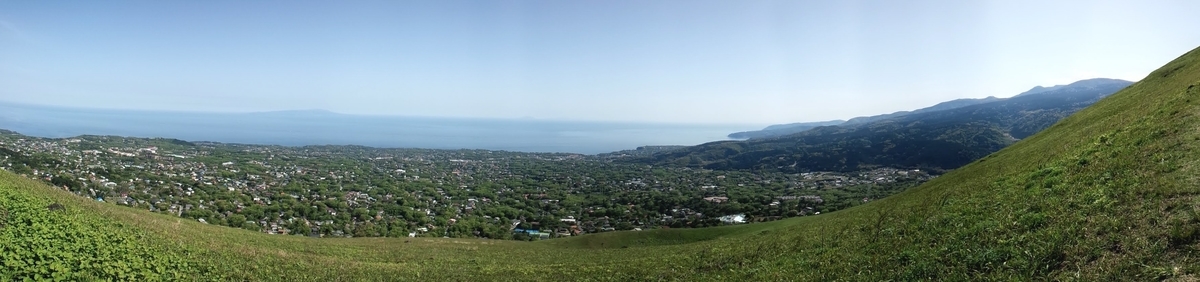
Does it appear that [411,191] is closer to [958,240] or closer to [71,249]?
[71,249]

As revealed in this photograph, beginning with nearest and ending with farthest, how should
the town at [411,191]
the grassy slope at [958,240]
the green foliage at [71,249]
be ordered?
the grassy slope at [958,240] → the green foliage at [71,249] → the town at [411,191]

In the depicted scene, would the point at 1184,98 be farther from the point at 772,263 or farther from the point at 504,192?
the point at 504,192

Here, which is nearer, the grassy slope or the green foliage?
the grassy slope

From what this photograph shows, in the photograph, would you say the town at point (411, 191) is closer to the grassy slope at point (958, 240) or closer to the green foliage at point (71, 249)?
the green foliage at point (71, 249)

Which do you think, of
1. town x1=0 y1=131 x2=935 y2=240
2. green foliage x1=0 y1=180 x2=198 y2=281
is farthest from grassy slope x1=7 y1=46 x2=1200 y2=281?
town x1=0 y1=131 x2=935 y2=240

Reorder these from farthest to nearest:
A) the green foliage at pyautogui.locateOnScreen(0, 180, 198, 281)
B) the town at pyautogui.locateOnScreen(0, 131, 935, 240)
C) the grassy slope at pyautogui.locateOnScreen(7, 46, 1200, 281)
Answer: the town at pyautogui.locateOnScreen(0, 131, 935, 240), the green foliage at pyautogui.locateOnScreen(0, 180, 198, 281), the grassy slope at pyautogui.locateOnScreen(7, 46, 1200, 281)

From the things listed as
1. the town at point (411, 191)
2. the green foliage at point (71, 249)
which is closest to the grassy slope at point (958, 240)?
the green foliage at point (71, 249)

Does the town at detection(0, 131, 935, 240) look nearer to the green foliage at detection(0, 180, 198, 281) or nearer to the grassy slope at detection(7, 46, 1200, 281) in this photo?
the green foliage at detection(0, 180, 198, 281)

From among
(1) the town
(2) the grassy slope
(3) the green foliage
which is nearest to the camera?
(2) the grassy slope

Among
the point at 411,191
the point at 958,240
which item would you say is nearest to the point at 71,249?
the point at 958,240

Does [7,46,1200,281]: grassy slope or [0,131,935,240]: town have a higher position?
[7,46,1200,281]: grassy slope

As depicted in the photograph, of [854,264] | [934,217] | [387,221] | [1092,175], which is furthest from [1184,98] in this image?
[387,221]
